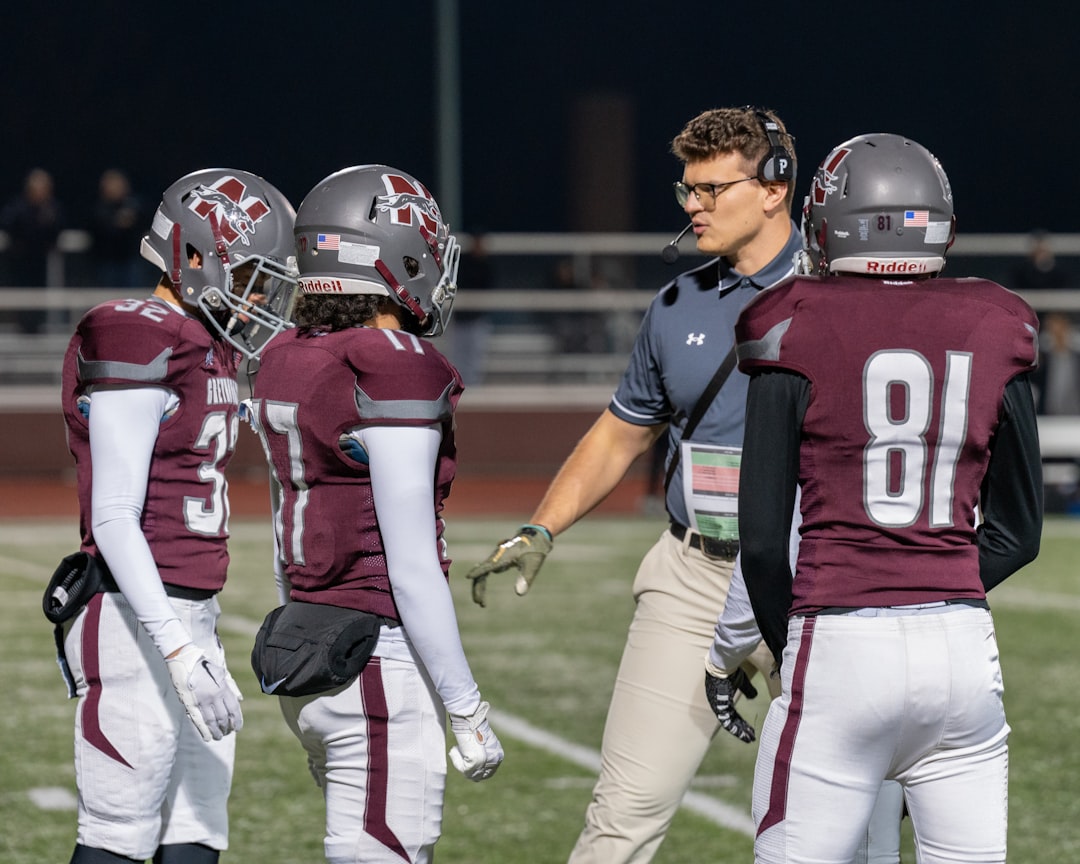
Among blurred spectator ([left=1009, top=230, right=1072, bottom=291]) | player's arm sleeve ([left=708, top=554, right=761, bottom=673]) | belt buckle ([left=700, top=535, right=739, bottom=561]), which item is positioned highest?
player's arm sleeve ([left=708, top=554, right=761, bottom=673])

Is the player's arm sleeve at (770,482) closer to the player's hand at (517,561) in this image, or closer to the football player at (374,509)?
the football player at (374,509)

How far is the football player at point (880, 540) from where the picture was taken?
9.20 ft

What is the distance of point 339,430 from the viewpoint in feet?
9.82

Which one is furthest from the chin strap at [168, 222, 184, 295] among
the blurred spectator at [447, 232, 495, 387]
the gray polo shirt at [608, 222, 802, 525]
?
the blurred spectator at [447, 232, 495, 387]

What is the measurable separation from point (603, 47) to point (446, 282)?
3099 cm

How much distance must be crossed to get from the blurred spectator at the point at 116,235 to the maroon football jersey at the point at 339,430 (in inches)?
558

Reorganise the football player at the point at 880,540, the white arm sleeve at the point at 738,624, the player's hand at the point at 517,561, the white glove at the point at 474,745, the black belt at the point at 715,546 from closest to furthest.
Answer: the football player at the point at 880,540
the white glove at the point at 474,745
the white arm sleeve at the point at 738,624
the player's hand at the point at 517,561
the black belt at the point at 715,546

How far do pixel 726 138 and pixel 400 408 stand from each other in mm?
1383

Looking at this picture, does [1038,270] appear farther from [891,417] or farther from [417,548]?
[417,548]

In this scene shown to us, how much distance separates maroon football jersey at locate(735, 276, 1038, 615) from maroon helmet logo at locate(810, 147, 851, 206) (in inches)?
9.5

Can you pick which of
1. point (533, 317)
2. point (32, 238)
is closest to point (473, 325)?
point (533, 317)

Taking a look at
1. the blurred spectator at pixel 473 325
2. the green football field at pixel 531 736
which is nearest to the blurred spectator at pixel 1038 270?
the blurred spectator at pixel 473 325

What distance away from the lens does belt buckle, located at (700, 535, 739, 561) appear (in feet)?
13.0

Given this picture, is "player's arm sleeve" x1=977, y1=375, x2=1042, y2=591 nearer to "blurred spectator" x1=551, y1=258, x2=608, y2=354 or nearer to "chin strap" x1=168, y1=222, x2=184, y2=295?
"chin strap" x1=168, y1=222, x2=184, y2=295
